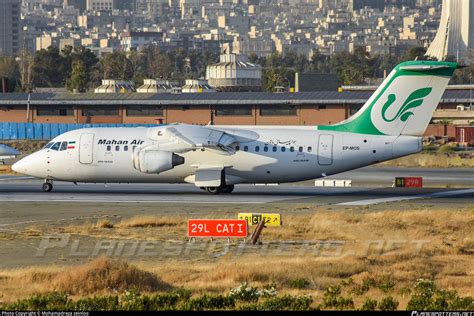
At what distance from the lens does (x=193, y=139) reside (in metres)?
57.1

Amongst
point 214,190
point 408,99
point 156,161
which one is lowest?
point 214,190

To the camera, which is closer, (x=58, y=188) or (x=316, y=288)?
(x=316, y=288)

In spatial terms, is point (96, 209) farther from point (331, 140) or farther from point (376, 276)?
point (376, 276)

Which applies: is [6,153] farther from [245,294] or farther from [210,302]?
[210,302]

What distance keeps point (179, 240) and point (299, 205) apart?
39.9 feet

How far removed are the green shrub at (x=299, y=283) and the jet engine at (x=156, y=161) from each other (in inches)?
946

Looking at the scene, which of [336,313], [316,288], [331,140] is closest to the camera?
[336,313]

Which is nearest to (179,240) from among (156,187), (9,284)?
(9,284)

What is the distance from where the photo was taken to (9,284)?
33.1m

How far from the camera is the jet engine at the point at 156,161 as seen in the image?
5688 cm

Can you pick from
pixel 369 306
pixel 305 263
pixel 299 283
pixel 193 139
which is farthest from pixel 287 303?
pixel 193 139

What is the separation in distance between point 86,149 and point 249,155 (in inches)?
320

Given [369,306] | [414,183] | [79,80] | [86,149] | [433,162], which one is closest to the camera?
[369,306]

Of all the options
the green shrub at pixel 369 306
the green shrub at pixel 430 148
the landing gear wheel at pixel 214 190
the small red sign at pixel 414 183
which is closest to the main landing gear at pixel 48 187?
the landing gear wheel at pixel 214 190
